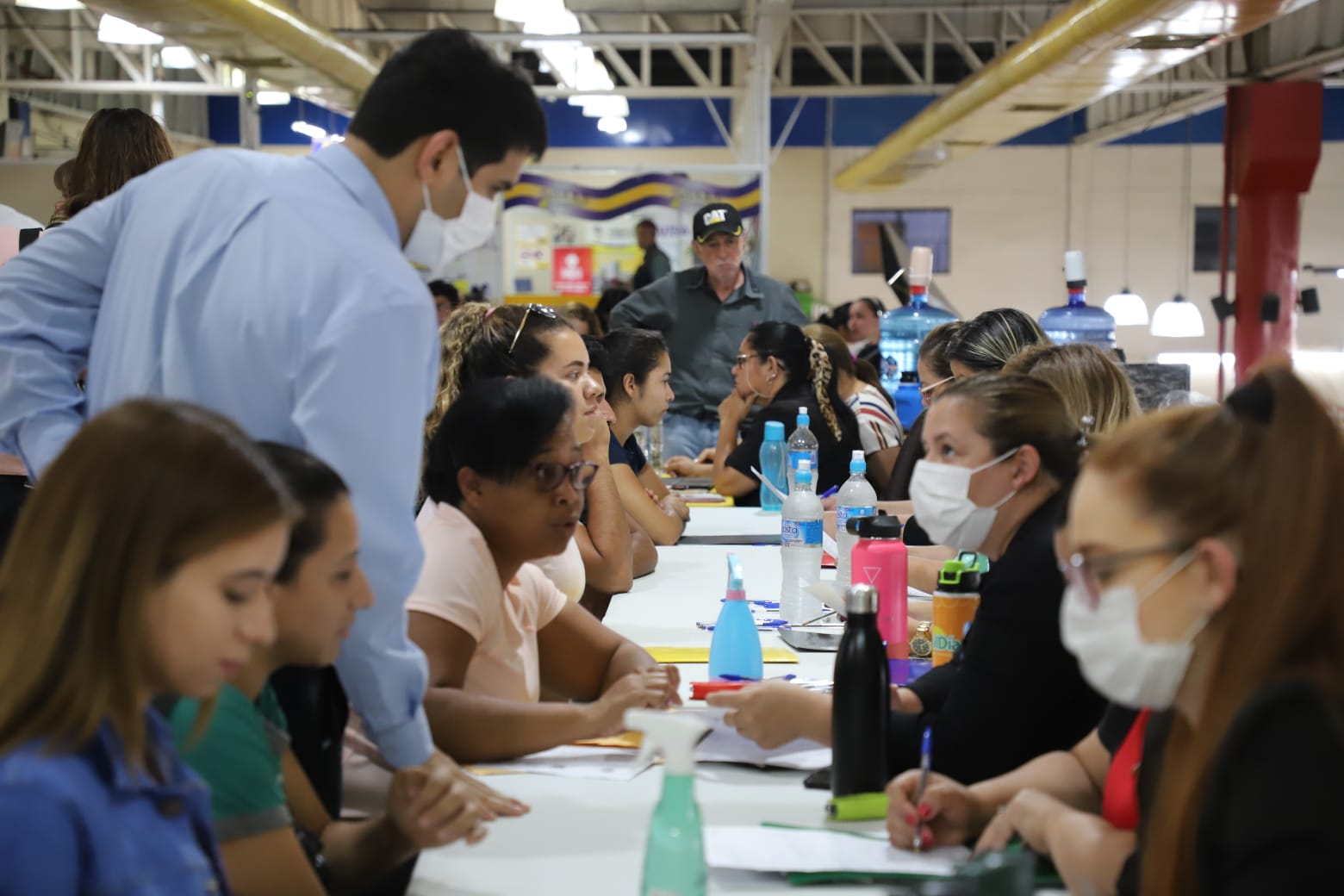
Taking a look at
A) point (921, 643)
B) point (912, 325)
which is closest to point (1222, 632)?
point (921, 643)

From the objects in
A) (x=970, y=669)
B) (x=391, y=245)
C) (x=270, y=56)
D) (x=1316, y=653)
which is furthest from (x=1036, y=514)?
(x=270, y=56)

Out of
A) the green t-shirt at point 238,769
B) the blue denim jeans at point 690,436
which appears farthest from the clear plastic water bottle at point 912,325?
the green t-shirt at point 238,769

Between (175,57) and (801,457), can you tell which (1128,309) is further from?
(175,57)

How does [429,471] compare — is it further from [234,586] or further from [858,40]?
[858,40]

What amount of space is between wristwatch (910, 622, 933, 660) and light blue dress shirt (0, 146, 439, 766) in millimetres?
1178

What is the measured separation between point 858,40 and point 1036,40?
491 cm

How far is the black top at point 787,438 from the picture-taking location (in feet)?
15.9

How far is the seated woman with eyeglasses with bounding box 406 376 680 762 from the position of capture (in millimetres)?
2006

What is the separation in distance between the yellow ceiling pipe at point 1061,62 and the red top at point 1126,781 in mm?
5179

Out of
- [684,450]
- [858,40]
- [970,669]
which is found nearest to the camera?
[970,669]

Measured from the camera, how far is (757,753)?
2.02 m

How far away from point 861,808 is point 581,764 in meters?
0.47

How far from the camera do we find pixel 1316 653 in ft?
3.78

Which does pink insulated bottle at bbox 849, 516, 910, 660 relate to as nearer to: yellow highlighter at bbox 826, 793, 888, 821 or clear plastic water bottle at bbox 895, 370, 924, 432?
yellow highlighter at bbox 826, 793, 888, 821
